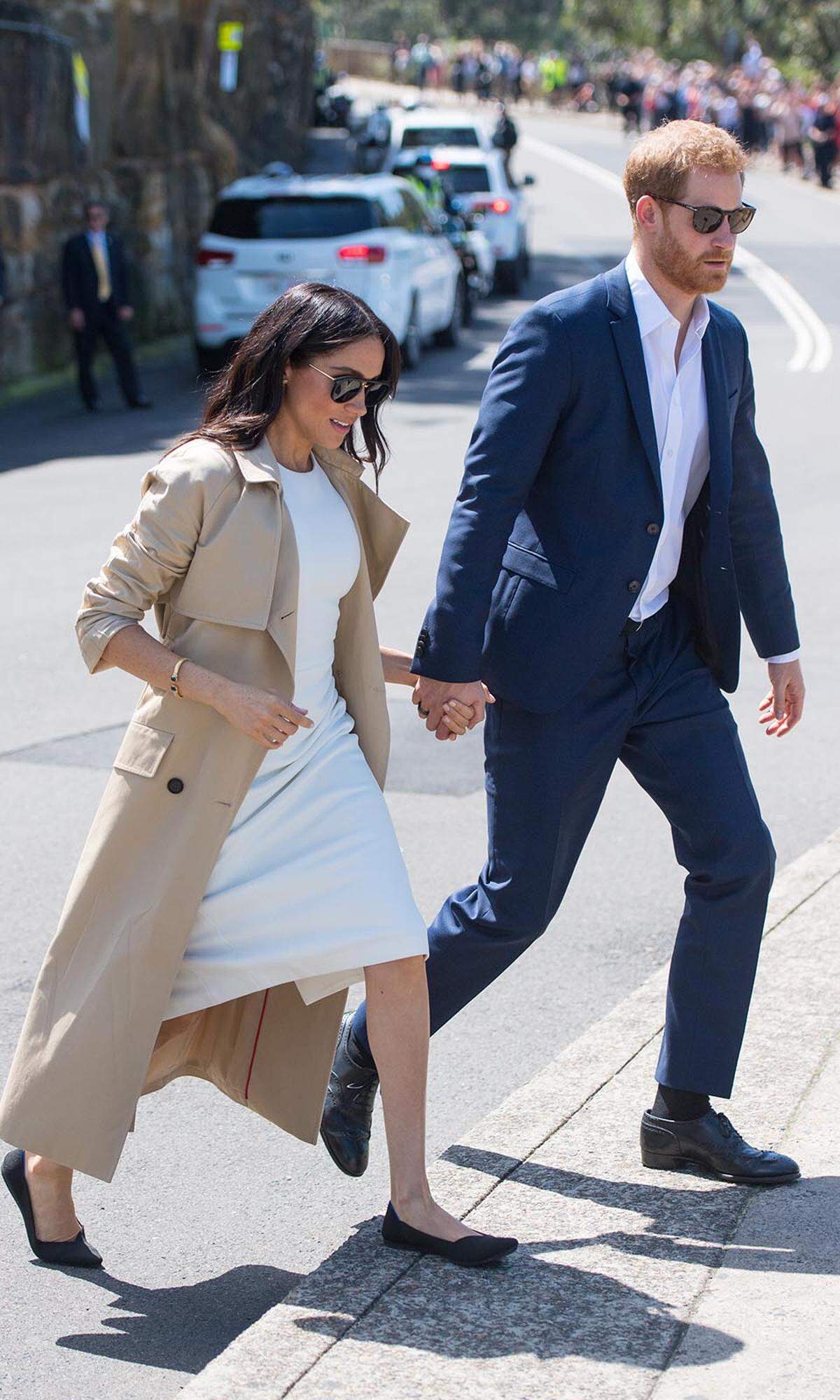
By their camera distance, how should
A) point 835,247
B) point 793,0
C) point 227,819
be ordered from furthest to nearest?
point 793,0 → point 835,247 → point 227,819

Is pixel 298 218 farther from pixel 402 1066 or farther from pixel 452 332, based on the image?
pixel 402 1066

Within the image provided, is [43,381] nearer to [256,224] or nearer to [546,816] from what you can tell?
[256,224]

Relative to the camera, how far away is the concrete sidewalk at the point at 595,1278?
10.2ft

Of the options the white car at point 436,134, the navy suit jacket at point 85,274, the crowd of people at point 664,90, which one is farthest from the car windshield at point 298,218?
the crowd of people at point 664,90

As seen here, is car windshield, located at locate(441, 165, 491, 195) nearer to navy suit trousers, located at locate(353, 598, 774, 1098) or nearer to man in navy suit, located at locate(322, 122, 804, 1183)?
man in navy suit, located at locate(322, 122, 804, 1183)

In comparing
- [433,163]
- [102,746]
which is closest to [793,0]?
[433,163]

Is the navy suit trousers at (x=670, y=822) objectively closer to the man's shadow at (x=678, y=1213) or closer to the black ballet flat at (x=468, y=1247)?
the man's shadow at (x=678, y=1213)

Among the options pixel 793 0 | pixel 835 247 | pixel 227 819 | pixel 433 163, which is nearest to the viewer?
pixel 227 819

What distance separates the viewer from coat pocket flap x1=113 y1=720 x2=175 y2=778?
355cm

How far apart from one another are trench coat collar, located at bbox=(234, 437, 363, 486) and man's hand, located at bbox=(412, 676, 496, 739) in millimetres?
425

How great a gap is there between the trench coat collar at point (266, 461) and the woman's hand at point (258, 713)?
379mm

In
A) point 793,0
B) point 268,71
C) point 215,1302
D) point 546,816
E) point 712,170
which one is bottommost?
point 215,1302

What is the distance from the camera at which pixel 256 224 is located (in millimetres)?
18609

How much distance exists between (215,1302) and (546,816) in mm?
1102
